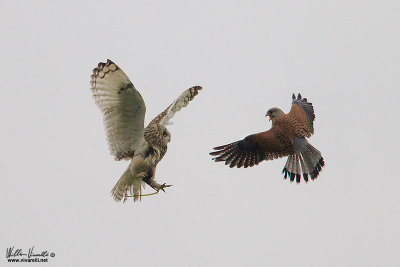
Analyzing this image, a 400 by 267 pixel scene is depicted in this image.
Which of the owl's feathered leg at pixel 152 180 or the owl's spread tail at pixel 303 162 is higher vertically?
the owl's spread tail at pixel 303 162

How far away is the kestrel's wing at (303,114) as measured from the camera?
13875mm

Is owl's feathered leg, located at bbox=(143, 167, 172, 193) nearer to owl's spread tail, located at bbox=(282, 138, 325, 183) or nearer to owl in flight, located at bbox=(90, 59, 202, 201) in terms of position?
owl in flight, located at bbox=(90, 59, 202, 201)

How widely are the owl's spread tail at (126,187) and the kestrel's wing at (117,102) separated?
2.32 feet

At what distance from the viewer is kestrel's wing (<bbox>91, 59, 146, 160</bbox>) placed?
34.2ft

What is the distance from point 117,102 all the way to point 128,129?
0.56 meters

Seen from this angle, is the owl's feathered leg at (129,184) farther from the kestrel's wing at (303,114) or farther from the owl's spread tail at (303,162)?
the kestrel's wing at (303,114)

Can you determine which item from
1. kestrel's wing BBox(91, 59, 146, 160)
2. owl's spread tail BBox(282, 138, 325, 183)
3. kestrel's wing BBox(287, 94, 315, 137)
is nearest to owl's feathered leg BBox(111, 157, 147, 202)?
kestrel's wing BBox(91, 59, 146, 160)

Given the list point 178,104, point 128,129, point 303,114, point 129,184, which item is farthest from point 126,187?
point 303,114

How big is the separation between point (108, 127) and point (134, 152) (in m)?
0.67

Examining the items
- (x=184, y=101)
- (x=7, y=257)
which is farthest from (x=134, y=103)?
(x=7, y=257)

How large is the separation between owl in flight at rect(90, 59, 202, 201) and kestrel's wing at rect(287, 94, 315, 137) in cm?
313

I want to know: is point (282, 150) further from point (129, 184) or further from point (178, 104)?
point (129, 184)

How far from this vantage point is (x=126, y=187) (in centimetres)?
1152

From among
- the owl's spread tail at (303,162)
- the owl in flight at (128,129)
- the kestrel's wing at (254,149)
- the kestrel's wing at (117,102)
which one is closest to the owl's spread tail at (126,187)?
the owl in flight at (128,129)
